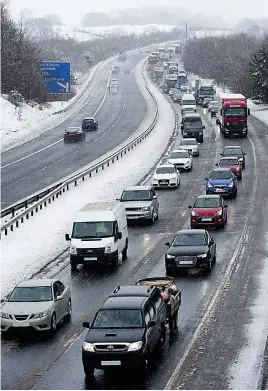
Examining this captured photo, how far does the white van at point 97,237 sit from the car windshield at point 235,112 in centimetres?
4898

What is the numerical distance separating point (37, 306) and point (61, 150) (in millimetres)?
54801

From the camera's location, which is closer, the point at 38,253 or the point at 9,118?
the point at 38,253

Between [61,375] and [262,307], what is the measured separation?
7943 mm

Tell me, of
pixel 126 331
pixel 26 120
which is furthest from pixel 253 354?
pixel 26 120

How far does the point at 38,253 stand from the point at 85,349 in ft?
52.2

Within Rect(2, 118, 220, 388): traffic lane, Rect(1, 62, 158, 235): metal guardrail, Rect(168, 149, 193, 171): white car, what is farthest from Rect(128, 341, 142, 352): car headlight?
Rect(168, 149, 193, 171): white car

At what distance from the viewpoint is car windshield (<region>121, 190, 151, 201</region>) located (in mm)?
42094

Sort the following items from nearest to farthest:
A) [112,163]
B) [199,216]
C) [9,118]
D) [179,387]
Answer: [179,387] → [199,216] → [112,163] → [9,118]

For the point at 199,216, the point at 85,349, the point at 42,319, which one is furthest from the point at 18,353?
the point at 199,216

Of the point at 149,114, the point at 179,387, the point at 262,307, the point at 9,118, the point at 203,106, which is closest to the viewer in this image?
the point at 179,387

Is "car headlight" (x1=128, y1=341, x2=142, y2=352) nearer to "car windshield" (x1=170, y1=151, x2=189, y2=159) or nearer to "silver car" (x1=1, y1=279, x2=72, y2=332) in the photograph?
"silver car" (x1=1, y1=279, x2=72, y2=332)

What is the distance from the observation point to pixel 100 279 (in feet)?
99.2

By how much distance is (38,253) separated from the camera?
3450cm

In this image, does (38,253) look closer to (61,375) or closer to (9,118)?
Result: (61,375)
